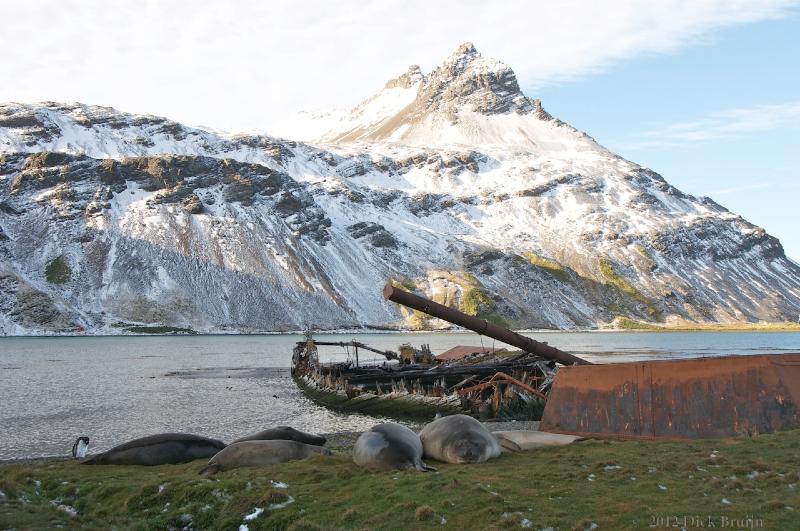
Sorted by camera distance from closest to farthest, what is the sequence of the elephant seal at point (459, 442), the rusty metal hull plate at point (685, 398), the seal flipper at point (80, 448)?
the elephant seal at point (459, 442)
the rusty metal hull plate at point (685, 398)
the seal flipper at point (80, 448)

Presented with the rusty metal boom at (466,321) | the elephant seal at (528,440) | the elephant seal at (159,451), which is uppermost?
the rusty metal boom at (466,321)

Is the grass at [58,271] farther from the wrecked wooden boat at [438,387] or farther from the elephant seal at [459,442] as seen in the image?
the elephant seal at [459,442]

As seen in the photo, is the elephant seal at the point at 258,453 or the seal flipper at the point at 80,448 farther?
the seal flipper at the point at 80,448

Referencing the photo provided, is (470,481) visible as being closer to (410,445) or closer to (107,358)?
(410,445)

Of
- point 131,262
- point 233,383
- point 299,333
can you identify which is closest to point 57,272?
point 131,262

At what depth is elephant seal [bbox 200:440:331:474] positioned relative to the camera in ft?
58.0

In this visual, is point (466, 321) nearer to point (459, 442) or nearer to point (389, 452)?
point (459, 442)

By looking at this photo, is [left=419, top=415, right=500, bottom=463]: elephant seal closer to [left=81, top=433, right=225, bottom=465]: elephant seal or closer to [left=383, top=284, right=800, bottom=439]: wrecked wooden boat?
[left=383, top=284, right=800, bottom=439]: wrecked wooden boat

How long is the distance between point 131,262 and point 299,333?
50370 millimetres

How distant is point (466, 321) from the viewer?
2694 centimetres

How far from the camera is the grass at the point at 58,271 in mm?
172875

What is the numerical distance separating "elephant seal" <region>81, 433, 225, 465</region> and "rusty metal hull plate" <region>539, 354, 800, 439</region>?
10862 mm

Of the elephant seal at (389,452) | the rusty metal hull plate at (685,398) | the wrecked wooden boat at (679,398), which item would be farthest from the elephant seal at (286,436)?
the rusty metal hull plate at (685,398)

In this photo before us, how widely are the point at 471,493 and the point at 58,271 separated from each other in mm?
186325
